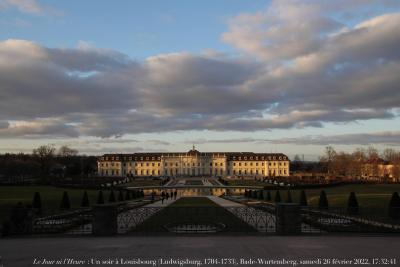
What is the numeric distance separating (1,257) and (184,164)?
13108 cm

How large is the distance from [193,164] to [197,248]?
13057 cm

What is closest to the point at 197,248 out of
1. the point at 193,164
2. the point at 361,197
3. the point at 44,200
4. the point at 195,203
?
the point at 195,203

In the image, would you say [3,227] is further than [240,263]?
Yes

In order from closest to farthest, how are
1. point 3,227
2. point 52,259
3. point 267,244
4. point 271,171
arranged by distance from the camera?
point 52,259 < point 267,244 < point 3,227 < point 271,171

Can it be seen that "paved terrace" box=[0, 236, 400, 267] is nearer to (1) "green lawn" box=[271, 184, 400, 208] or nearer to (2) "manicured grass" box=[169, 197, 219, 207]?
(1) "green lawn" box=[271, 184, 400, 208]

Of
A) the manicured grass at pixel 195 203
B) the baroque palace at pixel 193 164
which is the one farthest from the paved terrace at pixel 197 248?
the baroque palace at pixel 193 164

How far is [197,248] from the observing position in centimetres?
1086

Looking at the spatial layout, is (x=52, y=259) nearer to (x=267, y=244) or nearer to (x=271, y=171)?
(x=267, y=244)

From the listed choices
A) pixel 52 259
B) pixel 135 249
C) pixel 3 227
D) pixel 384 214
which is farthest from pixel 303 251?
pixel 384 214

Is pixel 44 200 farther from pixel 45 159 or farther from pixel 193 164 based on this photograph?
pixel 193 164

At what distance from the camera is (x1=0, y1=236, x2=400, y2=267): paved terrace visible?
32.3ft

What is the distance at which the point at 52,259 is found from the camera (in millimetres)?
9602

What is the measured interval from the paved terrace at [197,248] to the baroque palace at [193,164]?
411ft

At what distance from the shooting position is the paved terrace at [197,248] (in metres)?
9.85
